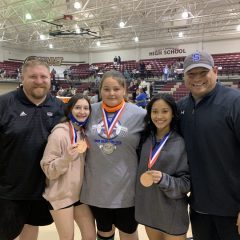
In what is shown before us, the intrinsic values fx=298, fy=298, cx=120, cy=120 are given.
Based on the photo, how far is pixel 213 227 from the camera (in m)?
2.00

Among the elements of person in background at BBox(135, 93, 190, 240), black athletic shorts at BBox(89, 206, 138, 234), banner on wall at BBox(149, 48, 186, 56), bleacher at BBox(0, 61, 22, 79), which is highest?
banner on wall at BBox(149, 48, 186, 56)

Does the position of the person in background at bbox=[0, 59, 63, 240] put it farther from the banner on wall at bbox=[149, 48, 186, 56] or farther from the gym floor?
the banner on wall at bbox=[149, 48, 186, 56]

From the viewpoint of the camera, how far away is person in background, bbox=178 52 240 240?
1.82m

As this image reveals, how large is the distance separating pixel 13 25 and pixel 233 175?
66.1 feet

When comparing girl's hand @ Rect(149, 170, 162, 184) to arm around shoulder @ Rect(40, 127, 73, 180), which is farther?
arm around shoulder @ Rect(40, 127, 73, 180)

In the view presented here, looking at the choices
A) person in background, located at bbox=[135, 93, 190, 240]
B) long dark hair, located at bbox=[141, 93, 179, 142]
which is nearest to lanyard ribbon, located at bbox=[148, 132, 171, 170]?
person in background, located at bbox=[135, 93, 190, 240]

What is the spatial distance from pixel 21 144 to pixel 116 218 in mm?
890

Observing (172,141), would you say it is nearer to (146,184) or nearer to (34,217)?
(146,184)

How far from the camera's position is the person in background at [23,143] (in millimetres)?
2170

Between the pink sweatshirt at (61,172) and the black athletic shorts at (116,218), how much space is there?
208 mm

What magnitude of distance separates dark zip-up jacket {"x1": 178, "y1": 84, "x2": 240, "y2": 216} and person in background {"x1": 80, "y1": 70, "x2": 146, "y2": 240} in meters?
0.43

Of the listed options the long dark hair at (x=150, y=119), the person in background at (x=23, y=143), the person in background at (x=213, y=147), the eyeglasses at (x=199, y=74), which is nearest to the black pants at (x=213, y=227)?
the person in background at (x=213, y=147)

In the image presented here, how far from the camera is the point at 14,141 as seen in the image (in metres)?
2.16

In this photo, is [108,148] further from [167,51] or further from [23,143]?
[167,51]
